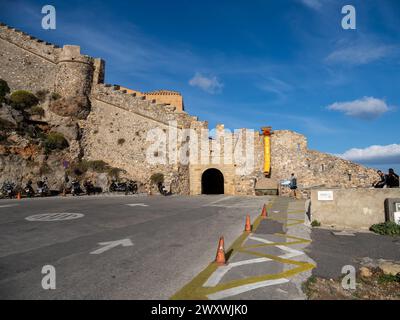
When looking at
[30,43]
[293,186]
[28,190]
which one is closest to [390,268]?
[293,186]

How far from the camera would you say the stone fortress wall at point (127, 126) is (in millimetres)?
28844

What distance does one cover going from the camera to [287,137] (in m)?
29.6

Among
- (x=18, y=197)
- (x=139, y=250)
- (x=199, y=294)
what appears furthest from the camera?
(x=18, y=197)

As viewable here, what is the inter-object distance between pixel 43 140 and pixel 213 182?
19.6 m

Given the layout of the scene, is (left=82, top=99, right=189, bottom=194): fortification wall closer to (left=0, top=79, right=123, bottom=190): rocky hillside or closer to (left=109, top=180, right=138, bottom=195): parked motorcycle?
(left=0, top=79, right=123, bottom=190): rocky hillside

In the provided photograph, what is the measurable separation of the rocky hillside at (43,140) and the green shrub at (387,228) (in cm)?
2076

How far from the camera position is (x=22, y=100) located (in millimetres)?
28641

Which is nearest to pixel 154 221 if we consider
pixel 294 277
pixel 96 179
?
pixel 294 277

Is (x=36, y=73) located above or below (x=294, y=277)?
above

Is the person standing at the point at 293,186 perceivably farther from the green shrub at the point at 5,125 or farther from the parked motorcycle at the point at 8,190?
the green shrub at the point at 5,125

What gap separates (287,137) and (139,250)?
2484cm

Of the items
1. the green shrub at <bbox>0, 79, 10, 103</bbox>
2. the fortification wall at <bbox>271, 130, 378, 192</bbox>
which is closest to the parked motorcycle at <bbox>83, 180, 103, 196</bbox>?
the green shrub at <bbox>0, 79, 10, 103</bbox>

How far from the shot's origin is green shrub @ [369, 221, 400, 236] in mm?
10117

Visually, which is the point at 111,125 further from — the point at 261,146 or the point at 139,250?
the point at 139,250
